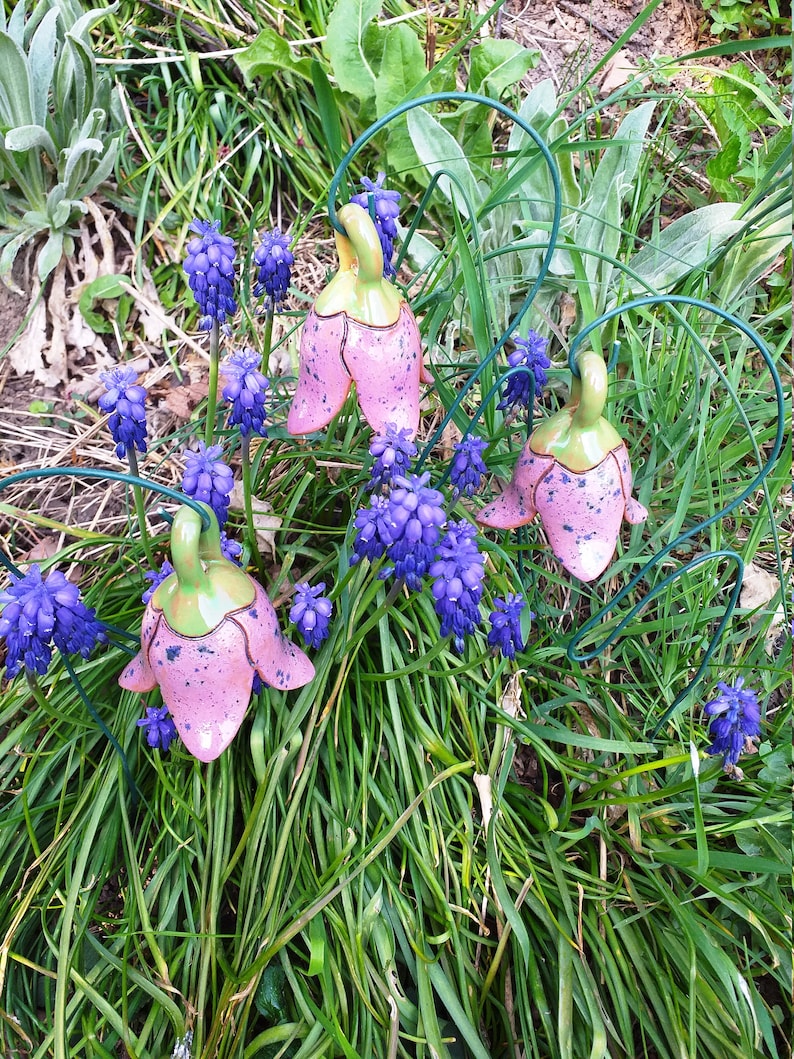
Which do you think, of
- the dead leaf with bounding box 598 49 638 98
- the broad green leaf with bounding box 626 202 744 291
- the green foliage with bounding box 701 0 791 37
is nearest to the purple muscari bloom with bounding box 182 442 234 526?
the broad green leaf with bounding box 626 202 744 291

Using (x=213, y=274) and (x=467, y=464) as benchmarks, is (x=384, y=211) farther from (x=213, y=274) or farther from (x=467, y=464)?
(x=467, y=464)

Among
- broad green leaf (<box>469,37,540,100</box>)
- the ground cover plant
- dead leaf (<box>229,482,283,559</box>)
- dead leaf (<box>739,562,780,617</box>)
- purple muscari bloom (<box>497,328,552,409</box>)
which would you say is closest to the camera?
the ground cover plant

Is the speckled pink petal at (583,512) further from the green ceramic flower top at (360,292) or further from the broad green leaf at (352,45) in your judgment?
the broad green leaf at (352,45)

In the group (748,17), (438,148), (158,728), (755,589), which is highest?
(748,17)

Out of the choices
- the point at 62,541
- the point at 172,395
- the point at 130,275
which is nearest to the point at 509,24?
the point at 130,275

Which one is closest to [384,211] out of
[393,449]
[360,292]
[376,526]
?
[360,292]

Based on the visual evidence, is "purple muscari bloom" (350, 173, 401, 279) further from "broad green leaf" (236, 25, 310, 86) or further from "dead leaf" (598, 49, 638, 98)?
"dead leaf" (598, 49, 638, 98)
